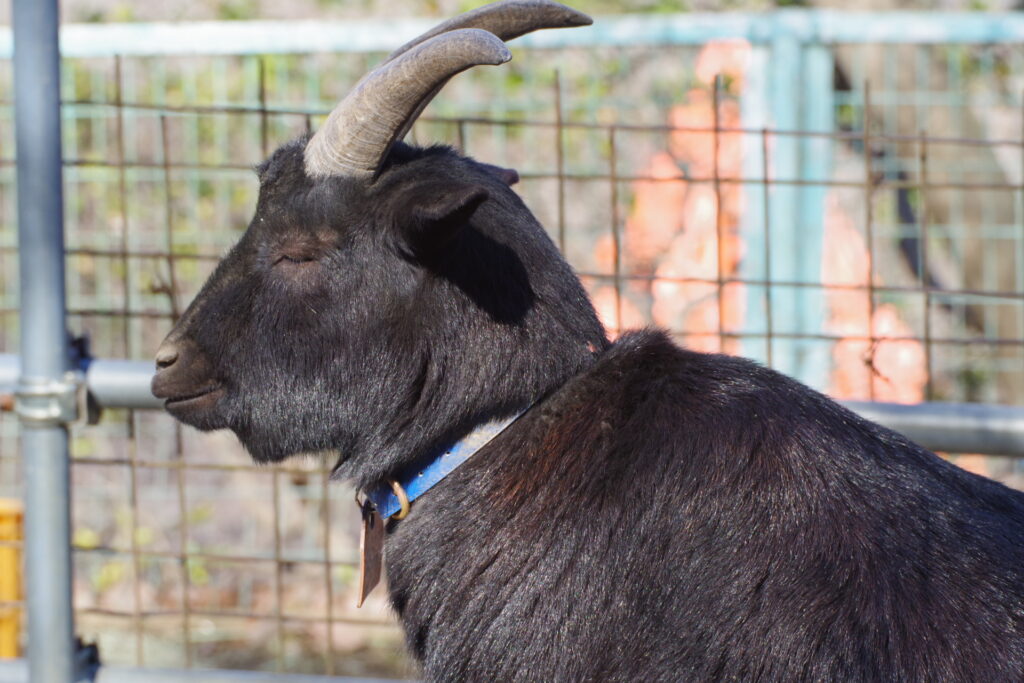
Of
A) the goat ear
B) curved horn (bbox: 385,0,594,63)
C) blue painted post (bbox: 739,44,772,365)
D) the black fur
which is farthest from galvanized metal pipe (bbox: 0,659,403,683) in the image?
blue painted post (bbox: 739,44,772,365)

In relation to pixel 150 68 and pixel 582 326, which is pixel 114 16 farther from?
pixel 582 326

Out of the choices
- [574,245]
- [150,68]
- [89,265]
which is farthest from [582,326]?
[89,265]

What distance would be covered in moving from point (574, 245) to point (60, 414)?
3.07 metres

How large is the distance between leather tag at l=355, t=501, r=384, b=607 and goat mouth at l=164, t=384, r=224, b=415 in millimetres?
426

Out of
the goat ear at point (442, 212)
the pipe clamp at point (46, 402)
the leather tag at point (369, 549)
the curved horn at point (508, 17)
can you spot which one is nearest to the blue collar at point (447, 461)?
the leather tag at point (369, 549)

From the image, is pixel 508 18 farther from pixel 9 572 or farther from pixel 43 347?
pixel 9 572

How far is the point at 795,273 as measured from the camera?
4.62 metres

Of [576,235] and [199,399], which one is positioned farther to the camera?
[576,235]

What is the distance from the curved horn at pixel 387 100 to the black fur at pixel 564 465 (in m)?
0.06

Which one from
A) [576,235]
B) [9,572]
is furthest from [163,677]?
[576,235]

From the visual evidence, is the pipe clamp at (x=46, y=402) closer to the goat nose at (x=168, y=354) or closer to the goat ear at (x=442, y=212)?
the goat nose at (x=168, y=354)

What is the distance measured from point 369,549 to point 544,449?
55 centimetres

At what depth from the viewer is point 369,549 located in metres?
2.83

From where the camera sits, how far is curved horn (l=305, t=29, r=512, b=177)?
7.45ft
